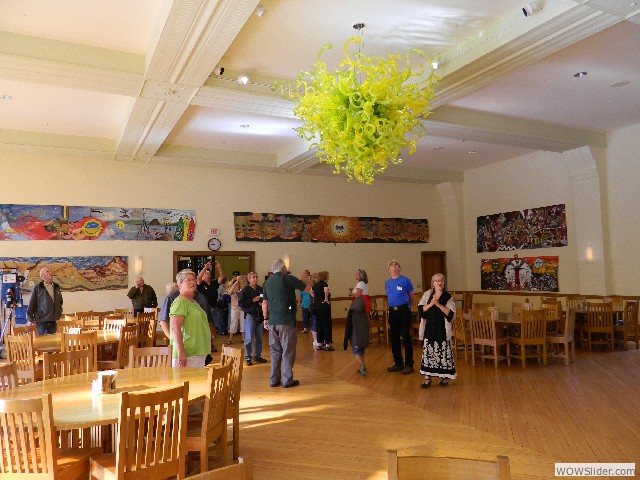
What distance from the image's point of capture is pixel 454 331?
906 cm

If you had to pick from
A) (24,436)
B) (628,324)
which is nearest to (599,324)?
(628,324)

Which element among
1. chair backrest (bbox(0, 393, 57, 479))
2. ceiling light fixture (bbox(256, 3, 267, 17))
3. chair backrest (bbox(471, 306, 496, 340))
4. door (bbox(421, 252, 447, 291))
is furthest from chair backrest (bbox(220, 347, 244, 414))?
door (bbox(421, 252, 447, 291))

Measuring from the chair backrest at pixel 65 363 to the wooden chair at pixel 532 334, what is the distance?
6.50 metres

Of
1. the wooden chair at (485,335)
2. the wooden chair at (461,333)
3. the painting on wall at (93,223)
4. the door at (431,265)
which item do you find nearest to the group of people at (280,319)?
the wooden chair at (461,333)

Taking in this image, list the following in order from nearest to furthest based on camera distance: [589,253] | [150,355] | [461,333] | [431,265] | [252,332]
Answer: [150,355], [461,333], [252,332], [589,253], [431,265]

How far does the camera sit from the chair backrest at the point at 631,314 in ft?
33.7

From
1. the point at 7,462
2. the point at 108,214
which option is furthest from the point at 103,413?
the point at 108,214

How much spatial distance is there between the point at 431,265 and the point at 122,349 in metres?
11.9

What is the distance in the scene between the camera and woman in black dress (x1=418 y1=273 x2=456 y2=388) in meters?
6.77

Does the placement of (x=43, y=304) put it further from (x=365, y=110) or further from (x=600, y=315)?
(x=600, y=315)

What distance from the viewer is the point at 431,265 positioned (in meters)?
16.9

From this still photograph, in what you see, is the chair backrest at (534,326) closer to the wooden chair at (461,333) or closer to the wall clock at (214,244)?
the wooden chair at (461,333)

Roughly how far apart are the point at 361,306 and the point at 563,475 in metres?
4.04

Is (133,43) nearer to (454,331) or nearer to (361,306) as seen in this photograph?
(361,306)
